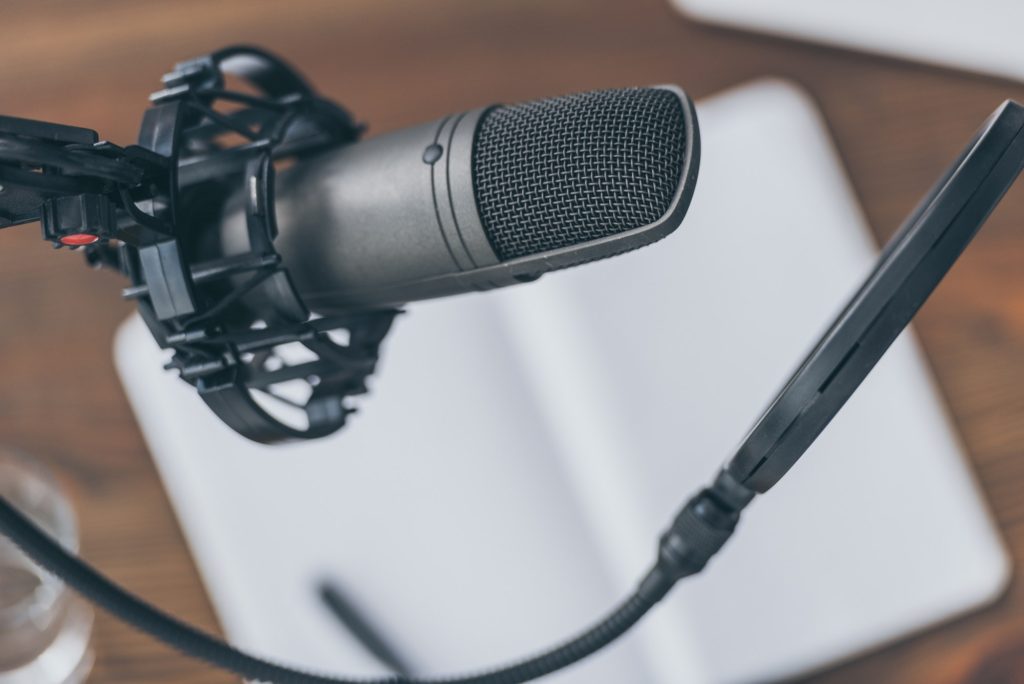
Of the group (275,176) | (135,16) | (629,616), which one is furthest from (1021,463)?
(135,16)

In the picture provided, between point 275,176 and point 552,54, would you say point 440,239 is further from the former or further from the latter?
point 552,54

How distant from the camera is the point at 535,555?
0.49m

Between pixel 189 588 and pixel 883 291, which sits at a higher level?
pixel 883 291

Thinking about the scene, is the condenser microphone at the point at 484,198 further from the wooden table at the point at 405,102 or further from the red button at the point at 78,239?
the wooden table at the point at 405,102

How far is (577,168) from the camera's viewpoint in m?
0.25

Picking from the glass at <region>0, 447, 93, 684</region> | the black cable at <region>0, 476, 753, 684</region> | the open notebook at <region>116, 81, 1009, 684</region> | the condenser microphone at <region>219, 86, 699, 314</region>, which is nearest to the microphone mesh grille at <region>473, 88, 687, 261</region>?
the condenser microphone at <region>219, 86, 699, 314</region>

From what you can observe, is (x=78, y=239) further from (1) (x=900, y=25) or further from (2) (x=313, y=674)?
(1) (x=900, y=25)

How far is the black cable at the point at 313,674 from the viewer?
277 mm

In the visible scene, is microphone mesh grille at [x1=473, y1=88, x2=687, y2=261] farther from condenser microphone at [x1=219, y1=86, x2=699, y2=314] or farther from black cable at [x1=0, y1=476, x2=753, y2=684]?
black cable at [x1=0, y1=476, x2=753, y2=684]

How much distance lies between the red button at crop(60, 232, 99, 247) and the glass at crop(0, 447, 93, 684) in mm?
321

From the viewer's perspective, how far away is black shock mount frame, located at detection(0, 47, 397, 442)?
0.78 ft

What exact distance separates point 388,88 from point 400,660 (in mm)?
315

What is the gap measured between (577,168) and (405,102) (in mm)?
324

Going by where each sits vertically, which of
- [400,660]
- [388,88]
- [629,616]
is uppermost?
[388,88]
